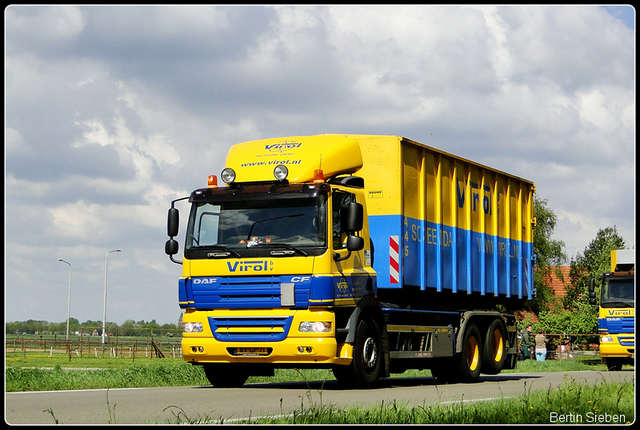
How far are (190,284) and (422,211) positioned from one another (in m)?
4.21

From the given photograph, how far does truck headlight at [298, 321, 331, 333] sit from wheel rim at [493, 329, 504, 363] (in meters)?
6.33

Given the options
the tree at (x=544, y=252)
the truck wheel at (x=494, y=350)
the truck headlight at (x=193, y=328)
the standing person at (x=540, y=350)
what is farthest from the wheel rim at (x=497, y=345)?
the tree at (x=544, y=252)

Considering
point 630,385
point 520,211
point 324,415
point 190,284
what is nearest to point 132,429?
point 324,415

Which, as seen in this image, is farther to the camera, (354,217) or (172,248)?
(172,248)

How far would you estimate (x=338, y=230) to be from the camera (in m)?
13.3

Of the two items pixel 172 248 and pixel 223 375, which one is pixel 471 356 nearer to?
pixel 223 375

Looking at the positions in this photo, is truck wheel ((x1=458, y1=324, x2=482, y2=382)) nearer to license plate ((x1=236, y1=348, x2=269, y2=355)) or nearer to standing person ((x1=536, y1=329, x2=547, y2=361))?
license plate ((x1=236, y1=348, x2=269, y2=355))

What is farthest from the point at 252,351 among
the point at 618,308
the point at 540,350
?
the point at 540,350

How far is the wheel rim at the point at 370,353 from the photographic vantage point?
13828 millimetres

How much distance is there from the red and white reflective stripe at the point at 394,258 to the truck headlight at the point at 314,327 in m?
2.02

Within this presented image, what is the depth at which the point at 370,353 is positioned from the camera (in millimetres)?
14031

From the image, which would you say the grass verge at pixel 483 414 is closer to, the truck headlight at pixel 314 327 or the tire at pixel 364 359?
the truck headlight at pixel 314 327

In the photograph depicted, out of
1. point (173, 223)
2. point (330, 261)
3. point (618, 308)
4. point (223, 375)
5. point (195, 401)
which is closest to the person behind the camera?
point (195, 401)

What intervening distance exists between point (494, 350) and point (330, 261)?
Answer: 651 cm
